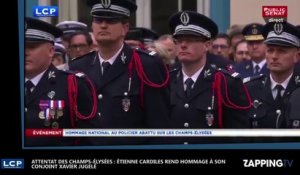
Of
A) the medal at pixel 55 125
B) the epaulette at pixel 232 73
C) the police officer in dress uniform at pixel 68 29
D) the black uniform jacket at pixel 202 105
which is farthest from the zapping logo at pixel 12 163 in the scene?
the epaulette at pixel 232 73

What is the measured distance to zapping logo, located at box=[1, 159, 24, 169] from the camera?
14.3 feet

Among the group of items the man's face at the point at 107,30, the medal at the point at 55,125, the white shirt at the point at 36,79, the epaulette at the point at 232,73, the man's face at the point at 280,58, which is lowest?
the medal at the point at 55,125

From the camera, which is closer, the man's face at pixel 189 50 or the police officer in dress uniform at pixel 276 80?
the police officer in dress uniform at pixel 276 80

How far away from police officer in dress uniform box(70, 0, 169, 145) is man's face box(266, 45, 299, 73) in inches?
21.4

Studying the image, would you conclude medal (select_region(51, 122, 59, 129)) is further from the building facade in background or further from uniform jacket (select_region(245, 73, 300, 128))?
uniform jacket (select_region(245, 73, 300, 128))

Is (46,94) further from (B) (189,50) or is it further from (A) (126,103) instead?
(B) (189,50)

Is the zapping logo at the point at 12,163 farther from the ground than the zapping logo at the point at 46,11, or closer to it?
closer to it

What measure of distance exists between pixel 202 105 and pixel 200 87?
0.10 m

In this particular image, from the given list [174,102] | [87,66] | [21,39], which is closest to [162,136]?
[174,102]

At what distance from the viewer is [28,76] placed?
4375 mm

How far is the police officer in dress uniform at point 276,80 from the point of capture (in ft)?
14.1

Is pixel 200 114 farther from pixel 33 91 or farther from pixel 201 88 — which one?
pixel 33 91

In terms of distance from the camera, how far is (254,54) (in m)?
4.37

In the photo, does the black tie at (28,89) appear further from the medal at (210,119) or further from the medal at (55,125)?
the medal at (210,119)
